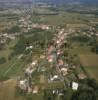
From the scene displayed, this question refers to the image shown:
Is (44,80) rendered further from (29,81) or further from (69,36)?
(69,36)

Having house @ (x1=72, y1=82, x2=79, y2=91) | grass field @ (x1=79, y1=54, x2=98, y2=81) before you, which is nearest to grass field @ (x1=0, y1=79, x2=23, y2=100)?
house @ (x1=72, y1=82, x2=79, y2=91)

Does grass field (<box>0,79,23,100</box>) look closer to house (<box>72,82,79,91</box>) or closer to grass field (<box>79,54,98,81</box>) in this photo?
house (<box>72,82,79,91</box>)

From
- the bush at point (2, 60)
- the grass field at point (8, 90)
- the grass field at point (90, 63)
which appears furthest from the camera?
the bush at point (2, 60)

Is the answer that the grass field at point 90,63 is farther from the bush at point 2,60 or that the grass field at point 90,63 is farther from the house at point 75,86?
the bush at point 2,60

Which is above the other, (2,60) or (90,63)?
(90,63)

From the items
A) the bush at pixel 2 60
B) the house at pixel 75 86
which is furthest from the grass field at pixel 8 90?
the bush at pixel 2 60

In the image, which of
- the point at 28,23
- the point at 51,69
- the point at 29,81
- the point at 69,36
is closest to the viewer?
the point at 29,81

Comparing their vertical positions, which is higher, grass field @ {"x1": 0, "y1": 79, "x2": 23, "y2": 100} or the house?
the house

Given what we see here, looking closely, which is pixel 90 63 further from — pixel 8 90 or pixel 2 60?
pixel 2 60

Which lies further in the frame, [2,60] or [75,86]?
[2,60]

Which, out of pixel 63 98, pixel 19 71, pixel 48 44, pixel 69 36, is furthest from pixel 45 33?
pixel 63 98

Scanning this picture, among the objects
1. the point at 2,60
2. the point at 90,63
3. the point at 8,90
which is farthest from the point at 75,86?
the point at 2,60
